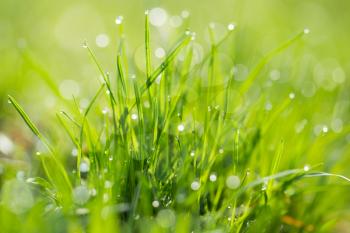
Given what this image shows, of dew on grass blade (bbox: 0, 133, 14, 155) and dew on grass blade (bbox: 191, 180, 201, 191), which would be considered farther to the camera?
dew on grass blade (bbox: 0, 133, 14, 155)

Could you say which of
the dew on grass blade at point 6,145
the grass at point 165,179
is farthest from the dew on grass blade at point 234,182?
the dew on grass blade at point 6,145

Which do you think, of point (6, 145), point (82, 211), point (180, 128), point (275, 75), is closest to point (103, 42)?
point (275, 75)

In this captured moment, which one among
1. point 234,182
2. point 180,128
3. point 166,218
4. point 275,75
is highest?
point 275,75

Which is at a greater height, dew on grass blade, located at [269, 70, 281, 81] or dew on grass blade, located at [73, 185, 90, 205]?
dew on grass blade, located at [269, 70, 281, 81]

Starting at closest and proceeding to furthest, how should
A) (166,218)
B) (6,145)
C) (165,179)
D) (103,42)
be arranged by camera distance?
(166,218) < (165,179) < (6,145) < (103,42)

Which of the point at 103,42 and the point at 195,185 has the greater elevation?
the point at 103,42

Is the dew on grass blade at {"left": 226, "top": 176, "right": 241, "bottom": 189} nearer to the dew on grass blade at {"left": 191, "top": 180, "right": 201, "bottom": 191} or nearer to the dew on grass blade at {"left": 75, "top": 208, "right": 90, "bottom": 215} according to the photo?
the dew on grass blade at {"left": 191, "top": 180, "right": 201, "bottom": 191}

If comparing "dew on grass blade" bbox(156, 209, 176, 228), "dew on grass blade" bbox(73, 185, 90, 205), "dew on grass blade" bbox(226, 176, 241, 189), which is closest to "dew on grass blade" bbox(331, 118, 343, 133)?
"dew on grass blade" bbox(226, 176, 241, 189)

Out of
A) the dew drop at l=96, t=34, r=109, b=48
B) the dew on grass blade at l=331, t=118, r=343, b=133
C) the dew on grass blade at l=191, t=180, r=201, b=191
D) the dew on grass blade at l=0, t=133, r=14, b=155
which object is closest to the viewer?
the dew on grass blade at l=191, t=180, r=201, b=191

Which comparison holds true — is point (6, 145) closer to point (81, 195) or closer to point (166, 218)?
point (81, 195)
